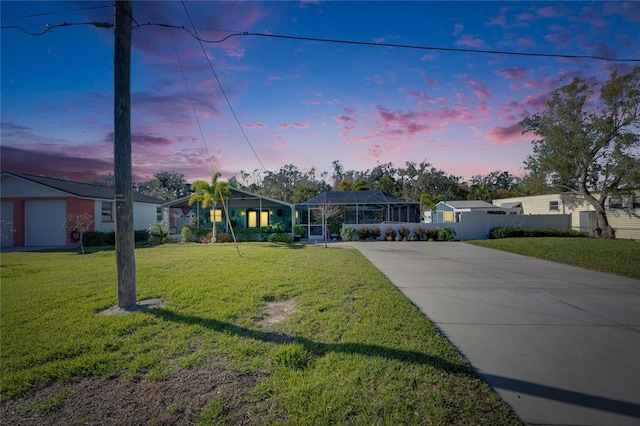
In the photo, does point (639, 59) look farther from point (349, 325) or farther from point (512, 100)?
point (349, 325)

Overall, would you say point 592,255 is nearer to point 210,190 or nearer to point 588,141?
point 588,141

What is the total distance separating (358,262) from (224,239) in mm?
11867

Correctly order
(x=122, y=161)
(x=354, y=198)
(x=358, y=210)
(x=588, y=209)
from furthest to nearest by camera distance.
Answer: (x=358, y=210), (x=354, y=198), (x=588, y=209), (x=122, y=161)

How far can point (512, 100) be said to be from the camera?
11.7 meters

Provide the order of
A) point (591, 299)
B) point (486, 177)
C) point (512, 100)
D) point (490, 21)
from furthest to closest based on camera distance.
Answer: point (486, 177) → point (512, 100) → point (490, 21) → point (591, 299)

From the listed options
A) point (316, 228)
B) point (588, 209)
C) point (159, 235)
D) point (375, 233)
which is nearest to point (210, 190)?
point (159, 235)

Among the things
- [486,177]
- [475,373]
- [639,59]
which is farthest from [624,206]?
[486,177]

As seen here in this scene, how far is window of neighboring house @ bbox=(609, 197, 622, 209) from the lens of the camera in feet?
64.4

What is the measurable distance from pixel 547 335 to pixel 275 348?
3.83m

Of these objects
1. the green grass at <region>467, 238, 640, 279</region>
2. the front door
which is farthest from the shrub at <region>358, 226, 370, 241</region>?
the green grass at <region>467, 238, 640, 279</region>

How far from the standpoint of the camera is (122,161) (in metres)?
4.91

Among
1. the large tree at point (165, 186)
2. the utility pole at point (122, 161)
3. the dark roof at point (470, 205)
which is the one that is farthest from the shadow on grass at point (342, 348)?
the large tree at point (165, 186)

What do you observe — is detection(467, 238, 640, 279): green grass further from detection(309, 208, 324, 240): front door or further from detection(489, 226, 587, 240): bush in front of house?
detection(309, 208, 324, 240): front door

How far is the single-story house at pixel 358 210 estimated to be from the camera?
22.6 metres
